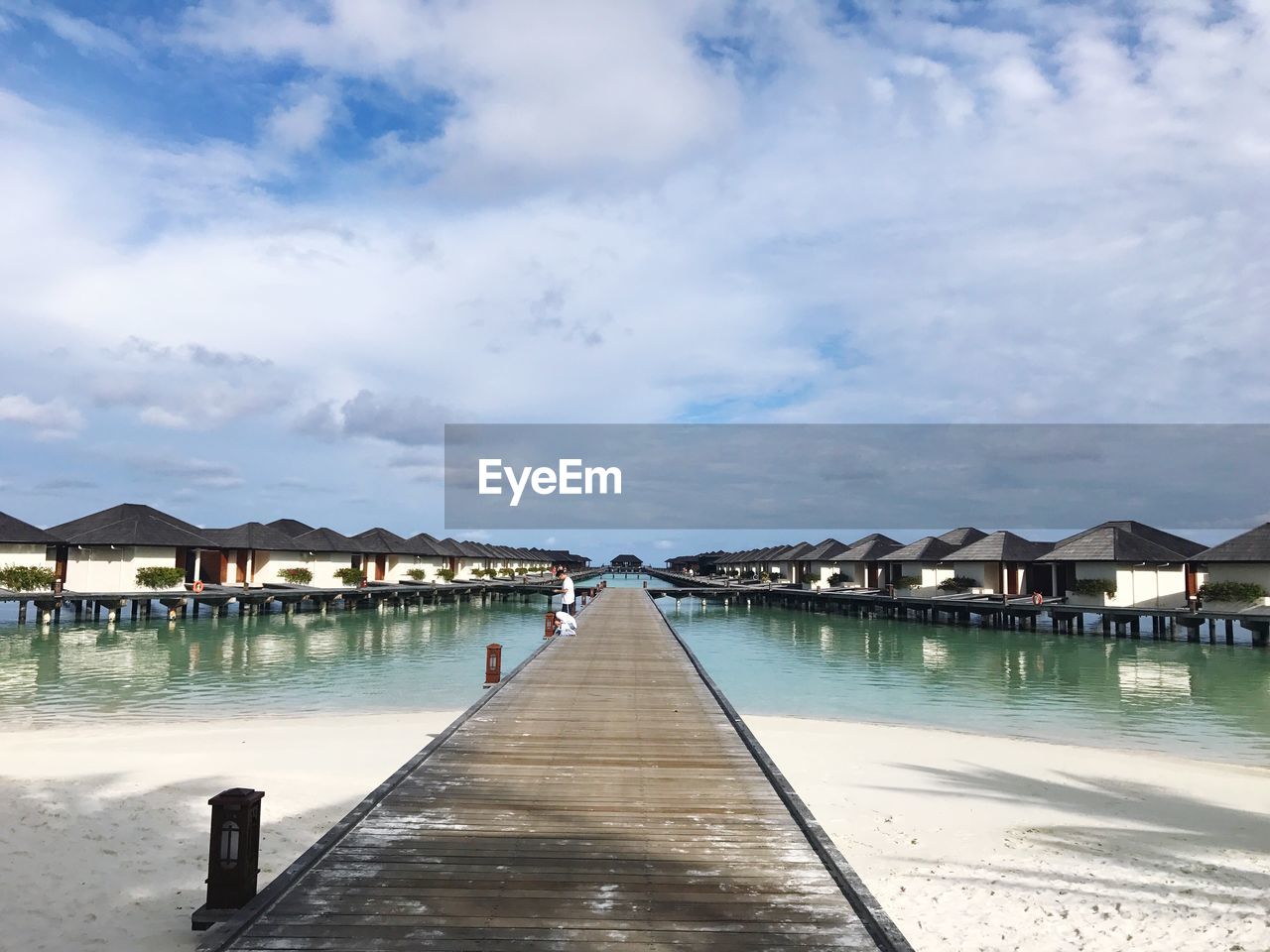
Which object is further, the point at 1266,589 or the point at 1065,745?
the point at 1266,589

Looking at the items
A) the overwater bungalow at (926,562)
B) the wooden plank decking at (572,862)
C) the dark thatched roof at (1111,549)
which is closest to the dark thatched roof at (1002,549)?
the overwater bungalow at (926,562)

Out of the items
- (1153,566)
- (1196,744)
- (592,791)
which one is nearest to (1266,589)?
(1153,566)

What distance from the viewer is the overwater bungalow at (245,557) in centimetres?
4250

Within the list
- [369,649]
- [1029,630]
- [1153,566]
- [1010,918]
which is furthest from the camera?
[1029,630]

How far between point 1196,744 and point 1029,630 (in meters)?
24.2

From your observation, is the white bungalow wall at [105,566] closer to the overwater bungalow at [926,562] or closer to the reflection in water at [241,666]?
the reflection in water at [241,666]

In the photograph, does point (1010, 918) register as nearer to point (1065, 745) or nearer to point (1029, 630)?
point (1065, 745)

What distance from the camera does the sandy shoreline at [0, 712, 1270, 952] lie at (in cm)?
687

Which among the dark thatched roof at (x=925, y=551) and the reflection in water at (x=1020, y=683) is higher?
the dark thatched roof at (x=925, y=551)

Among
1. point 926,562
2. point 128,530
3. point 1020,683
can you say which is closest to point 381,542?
point 128,530

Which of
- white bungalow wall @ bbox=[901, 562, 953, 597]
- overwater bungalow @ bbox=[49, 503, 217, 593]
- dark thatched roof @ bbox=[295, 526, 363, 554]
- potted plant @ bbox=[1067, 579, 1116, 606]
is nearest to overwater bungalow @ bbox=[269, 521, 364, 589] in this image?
dark thatched roof @ bbox=[295, 526, 363, 554]

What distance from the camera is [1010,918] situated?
703cm

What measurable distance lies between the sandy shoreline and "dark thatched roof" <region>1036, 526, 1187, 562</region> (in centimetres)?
2381

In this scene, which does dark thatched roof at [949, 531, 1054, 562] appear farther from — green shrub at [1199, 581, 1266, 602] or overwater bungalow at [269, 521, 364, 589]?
overwater bungalow at [269, 521, 364, 589]
